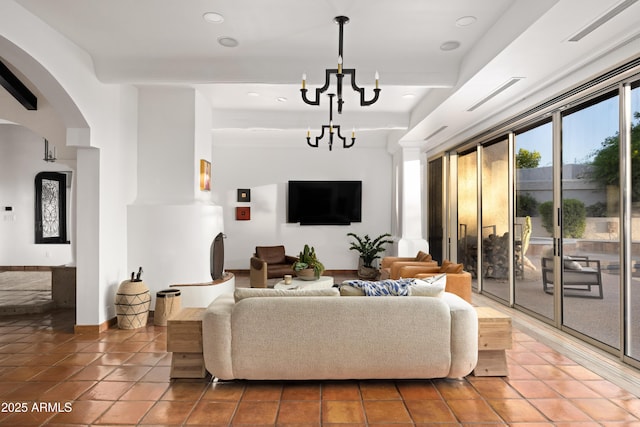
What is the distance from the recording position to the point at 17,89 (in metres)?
4.57

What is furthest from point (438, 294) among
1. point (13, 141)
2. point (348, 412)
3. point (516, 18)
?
point (13, 141)

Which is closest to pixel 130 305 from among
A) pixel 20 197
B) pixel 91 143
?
pixel 91 143

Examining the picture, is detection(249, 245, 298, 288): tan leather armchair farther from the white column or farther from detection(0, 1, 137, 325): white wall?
detection(0, 1, 137, 325): white wall

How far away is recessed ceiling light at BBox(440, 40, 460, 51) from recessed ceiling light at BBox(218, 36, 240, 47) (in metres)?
1.96

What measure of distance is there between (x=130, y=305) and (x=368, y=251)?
482 cm

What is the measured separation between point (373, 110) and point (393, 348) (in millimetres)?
4709

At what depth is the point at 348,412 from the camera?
2605 millimetres

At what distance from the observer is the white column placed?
7641 mm

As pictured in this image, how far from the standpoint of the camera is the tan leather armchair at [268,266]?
6676mm

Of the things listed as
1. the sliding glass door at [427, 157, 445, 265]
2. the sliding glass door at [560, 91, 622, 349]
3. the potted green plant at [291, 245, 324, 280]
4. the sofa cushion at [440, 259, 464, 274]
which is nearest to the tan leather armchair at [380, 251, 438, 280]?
the sofa cushion at [440, 259, 464, 274]

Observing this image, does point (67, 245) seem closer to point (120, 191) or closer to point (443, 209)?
point (120, 191)

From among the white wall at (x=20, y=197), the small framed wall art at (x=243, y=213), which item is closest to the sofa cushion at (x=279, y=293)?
the small framed wall art at (x=243, y=213)

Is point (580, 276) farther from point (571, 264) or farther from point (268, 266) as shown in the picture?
point (268, 266)

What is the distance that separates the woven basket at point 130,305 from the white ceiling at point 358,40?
225 cm
